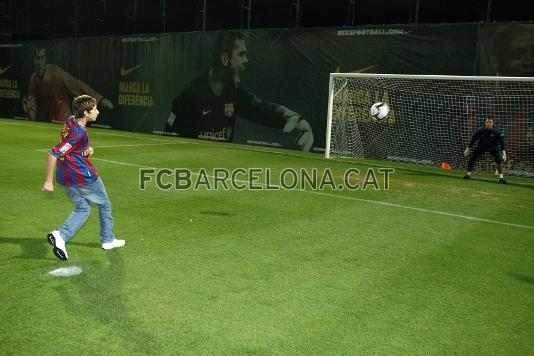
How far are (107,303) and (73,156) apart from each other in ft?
6.09

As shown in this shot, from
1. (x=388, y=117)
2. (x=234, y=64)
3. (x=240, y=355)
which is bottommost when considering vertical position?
(x=240, y=355)

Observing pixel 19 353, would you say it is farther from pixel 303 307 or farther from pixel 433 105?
pixel 433 105

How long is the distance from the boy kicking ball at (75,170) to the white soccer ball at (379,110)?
1241cm

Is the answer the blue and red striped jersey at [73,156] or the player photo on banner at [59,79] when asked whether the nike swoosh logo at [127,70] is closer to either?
the player photo on banner at [59,79]

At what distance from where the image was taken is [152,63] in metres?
23.7

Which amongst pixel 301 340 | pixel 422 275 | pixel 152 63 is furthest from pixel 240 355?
pixel 152 63

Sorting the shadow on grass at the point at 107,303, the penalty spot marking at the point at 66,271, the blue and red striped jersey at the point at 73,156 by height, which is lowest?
the shadow on grass at the point at 107,303

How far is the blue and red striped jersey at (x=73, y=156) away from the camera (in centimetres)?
543

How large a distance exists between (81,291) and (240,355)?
6.11 feet

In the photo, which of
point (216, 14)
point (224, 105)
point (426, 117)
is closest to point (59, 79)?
point (216, 14)

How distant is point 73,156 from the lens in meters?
5.54

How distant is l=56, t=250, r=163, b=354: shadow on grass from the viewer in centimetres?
382

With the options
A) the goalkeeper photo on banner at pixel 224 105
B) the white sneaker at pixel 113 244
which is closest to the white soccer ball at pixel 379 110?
the goalkeeper photo on banner at pixel 224 105

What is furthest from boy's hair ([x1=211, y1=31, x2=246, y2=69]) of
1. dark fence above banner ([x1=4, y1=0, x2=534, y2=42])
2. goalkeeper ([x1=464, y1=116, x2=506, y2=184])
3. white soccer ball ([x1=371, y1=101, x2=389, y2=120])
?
goalkeeper ([x1=464, y1=116, x2=506, y2=184])
